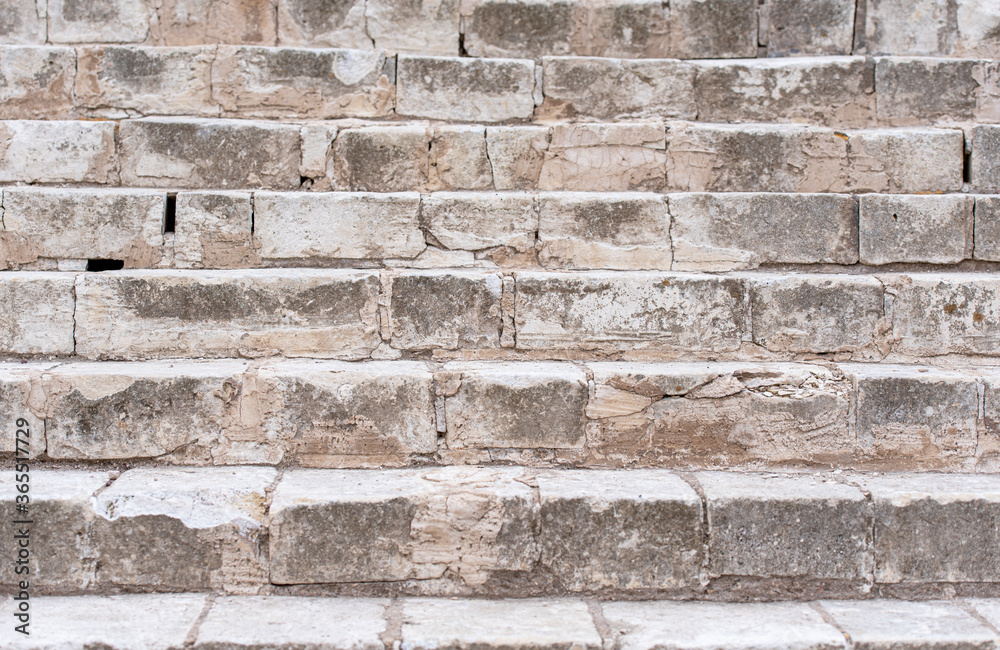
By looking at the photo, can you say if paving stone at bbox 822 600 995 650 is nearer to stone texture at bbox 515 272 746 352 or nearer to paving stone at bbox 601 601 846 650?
paving stone at bbox 601 601 846 650

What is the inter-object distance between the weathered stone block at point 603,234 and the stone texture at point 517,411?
698mm

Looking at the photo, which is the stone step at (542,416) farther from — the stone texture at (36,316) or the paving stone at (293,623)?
the paving stone at (293,623)

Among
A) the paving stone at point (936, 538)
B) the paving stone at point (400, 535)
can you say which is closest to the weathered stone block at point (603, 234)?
the paving stone at point (400, 535)

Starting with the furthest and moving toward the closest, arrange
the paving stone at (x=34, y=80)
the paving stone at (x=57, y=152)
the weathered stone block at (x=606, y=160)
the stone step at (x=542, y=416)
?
the paving stone at (x=34, y=80)
the weathered stone block at (x=606, y=160)
the paving stone at (x=57, y=152)
the stone step at (x=542, y=416)

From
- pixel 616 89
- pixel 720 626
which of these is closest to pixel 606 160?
pixel 616 89

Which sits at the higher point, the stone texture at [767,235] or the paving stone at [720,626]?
the stone texture at [767,235]

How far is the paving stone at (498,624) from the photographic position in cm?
211

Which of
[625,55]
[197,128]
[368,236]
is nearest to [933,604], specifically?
[368,236]

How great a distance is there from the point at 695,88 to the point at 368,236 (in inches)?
77.3

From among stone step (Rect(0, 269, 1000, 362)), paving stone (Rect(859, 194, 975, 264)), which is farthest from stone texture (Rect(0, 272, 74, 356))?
paving stone (Rect(859, 194, 975, 264))

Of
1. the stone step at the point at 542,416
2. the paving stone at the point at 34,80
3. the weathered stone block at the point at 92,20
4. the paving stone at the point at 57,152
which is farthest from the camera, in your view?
the weathered stone block at the point at 92,20

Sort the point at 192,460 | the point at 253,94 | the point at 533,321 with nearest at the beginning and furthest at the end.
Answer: the point at 192,460, the point at 533,321, the point at 253,94

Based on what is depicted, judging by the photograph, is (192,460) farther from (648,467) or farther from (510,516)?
(648,467)

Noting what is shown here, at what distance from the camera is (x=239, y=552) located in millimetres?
2373
